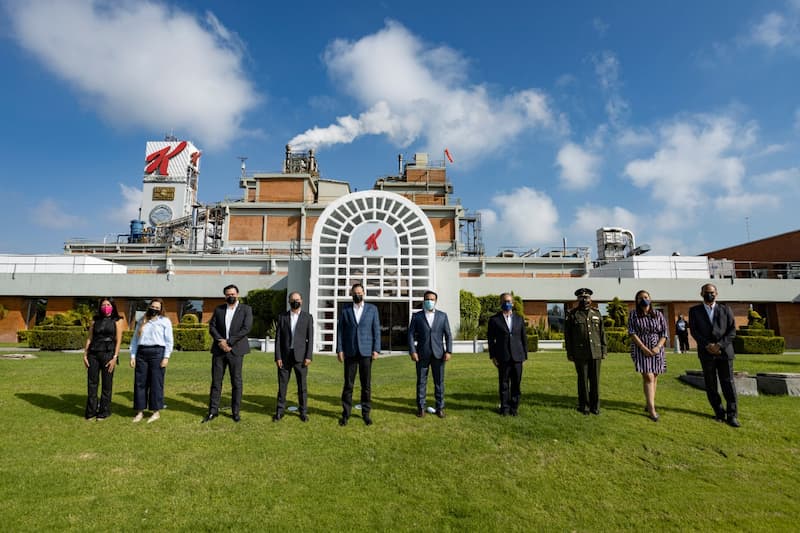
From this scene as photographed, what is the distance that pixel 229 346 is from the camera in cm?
649

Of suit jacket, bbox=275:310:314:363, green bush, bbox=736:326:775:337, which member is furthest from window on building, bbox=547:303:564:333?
suit jacket, bbox=275:310:314:363

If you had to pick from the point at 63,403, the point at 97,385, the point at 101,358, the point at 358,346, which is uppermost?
the point at 358,346

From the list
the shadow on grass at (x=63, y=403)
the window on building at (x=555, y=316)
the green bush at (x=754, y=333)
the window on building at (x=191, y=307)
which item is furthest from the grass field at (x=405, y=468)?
the window on building at (x=191, y=307)

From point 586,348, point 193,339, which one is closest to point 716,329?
point 586,348

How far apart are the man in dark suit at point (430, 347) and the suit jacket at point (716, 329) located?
3810mm

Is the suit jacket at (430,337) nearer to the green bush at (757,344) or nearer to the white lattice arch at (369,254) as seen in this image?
the white lattice arch at (369,254)

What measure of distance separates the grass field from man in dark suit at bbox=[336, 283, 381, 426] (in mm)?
393

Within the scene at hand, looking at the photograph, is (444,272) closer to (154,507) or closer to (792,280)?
(154,507)

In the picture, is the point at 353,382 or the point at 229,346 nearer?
the point at 353,382

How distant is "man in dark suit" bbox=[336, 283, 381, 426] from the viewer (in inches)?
251

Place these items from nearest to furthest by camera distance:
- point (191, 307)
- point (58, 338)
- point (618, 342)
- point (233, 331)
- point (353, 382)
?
point (353, 382), point (233, 331), point (58, 338), point (618, 342), point (191, 307)

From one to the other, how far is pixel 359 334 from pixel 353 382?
27.7 inches

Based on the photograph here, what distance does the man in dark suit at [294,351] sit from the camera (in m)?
6.48

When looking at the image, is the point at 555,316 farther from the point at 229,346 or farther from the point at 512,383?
the point at 229,346
